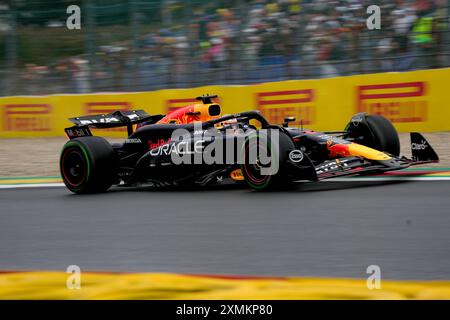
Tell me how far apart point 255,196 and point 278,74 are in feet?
21.5

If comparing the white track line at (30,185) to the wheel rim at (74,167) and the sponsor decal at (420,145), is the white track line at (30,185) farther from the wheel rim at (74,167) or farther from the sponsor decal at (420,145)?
the sponsor decal at (420,145)

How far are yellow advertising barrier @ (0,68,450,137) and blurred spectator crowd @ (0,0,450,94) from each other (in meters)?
0.29

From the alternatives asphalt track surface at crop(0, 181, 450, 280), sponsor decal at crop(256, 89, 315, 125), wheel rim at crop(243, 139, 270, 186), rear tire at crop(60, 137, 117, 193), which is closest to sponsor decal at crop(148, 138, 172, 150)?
rear tire at crop(60, 137, 117, 193)

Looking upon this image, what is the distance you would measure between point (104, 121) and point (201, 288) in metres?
5.52

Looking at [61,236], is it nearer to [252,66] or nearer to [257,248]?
[257,248]

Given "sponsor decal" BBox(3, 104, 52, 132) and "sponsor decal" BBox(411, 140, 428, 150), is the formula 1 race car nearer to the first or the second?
"sponsor decal" BBox(411, 140, 428, 150)

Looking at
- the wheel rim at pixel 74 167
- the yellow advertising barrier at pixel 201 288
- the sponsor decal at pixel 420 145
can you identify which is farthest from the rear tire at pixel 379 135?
the yellow advertising barrier at pixel 201 288

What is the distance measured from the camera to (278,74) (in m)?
14.3

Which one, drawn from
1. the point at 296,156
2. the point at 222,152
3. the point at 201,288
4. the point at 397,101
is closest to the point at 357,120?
the point at 296,156

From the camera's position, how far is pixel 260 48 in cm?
1470

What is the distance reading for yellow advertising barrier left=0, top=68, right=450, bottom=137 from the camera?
12352 millimetres

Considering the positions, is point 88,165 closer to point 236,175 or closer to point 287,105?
point 236,175
